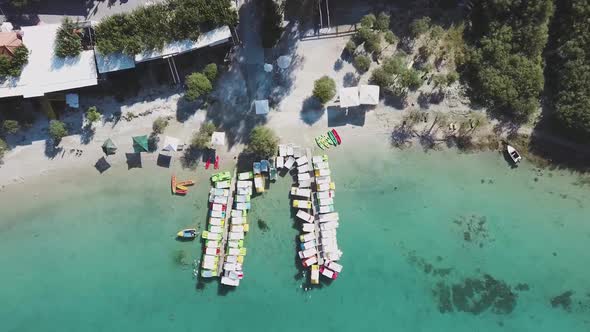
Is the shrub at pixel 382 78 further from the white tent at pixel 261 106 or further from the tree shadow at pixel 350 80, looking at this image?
the white tent at pixel 261 106

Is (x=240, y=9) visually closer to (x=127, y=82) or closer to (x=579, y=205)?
(x=127, y=82)

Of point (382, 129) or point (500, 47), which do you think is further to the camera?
point (382, 129)

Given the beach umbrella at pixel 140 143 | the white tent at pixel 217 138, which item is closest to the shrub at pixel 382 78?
the white tent at pixel 217 138

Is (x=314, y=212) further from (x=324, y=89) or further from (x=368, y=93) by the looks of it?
(x=368, y=93)

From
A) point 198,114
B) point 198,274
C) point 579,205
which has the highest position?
point 198,114

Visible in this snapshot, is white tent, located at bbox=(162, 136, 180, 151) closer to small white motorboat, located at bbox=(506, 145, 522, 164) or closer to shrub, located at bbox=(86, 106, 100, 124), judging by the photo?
shrub, located at bbox=(86, 106, 100, 124)

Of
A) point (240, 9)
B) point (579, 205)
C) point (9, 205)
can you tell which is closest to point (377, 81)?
point (240, 9)

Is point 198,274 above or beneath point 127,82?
beneath

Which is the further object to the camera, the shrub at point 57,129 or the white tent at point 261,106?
the white tent at point 261,106
